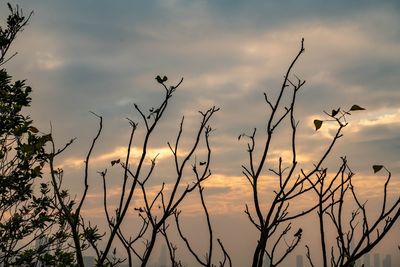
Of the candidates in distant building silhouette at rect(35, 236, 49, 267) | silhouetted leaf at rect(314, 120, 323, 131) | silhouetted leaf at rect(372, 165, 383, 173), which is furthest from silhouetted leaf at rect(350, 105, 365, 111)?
distant building silhouette at rect(35, 236, 49, 267)

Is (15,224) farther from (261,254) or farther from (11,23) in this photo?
(261,254)

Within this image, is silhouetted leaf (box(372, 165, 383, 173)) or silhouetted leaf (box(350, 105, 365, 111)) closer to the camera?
silhouetted leaf (box(350, 105, 365, 111))

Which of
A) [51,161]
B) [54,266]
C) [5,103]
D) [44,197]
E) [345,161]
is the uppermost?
[5,103]

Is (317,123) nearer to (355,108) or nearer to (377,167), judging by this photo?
(355,108)

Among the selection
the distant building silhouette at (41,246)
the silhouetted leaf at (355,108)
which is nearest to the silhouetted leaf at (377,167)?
the silhouetted leaf at (355,108)

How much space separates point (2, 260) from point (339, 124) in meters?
8.66

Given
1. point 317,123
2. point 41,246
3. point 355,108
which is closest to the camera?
point 355,108

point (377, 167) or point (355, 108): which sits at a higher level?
point (355, 108)

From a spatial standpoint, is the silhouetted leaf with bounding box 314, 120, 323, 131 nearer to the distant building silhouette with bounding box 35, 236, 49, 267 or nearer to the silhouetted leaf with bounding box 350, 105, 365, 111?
the silhouetted leaf with bounding box 350, 105, 365, 111

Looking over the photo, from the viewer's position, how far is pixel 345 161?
8.43 ft

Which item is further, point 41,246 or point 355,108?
point 41,246

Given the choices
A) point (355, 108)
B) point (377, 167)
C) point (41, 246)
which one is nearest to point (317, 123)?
point (355, 108)

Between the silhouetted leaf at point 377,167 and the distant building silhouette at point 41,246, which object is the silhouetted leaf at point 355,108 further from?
the distant building silhouette at point 41,246

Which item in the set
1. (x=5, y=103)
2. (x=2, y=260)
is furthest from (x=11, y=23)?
(x=2, y=260)
